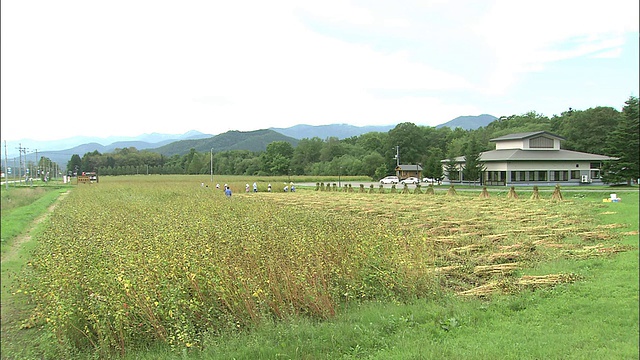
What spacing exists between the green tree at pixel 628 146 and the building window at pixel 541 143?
24.3 metres

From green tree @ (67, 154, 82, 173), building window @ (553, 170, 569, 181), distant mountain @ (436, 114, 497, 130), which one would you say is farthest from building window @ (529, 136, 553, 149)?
distant mountain @ (436, 114, 497, 130)

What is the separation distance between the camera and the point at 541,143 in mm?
26922

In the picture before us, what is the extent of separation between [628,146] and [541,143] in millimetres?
26839

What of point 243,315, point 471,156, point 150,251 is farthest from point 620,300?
point 471,156

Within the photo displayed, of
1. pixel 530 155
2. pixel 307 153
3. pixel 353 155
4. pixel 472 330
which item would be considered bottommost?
pixel 472 330

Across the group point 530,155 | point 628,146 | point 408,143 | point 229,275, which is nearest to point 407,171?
point 408,143

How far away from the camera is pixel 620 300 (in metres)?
5.05

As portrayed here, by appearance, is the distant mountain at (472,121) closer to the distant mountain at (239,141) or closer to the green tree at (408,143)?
the green tree at (408,143)

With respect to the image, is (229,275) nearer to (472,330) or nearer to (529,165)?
(472,330)

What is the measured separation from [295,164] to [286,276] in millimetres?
85456

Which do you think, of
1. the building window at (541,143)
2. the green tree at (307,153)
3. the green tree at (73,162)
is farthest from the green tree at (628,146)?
the green tree at (307,153)

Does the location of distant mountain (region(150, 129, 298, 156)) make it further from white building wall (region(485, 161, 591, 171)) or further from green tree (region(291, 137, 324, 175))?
white building wall (region(485, 161, 591, 171))

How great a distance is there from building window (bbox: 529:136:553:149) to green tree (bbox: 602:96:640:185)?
79.8 ft

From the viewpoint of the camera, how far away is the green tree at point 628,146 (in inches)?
103
